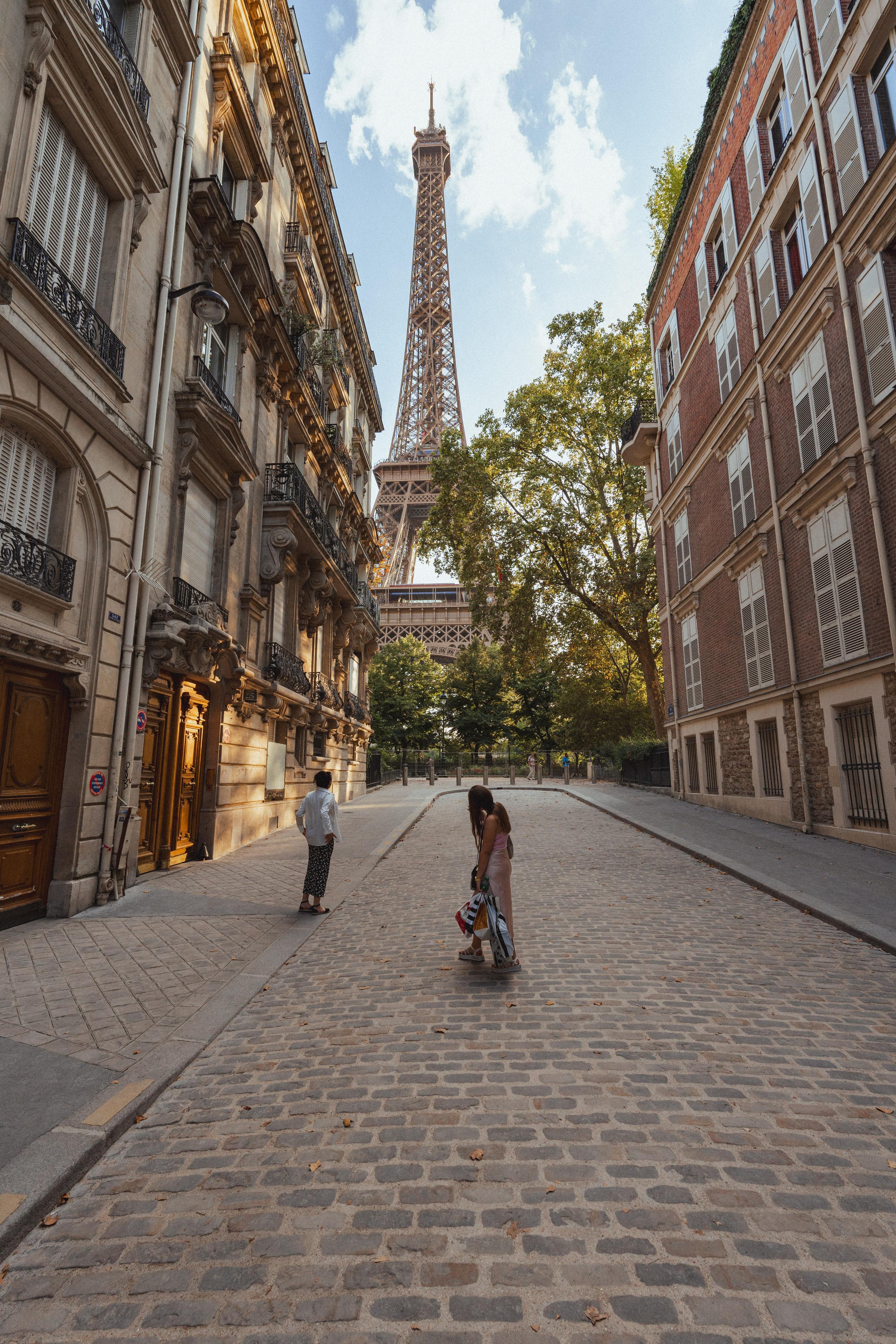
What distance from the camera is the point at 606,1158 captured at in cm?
308

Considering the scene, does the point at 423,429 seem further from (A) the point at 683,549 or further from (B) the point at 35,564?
(B) the point at 35,564

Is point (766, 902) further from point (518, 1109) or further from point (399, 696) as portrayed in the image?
point (399, 696)

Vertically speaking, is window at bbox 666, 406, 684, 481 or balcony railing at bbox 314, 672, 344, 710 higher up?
window at bbox 666, 406, 684, 481

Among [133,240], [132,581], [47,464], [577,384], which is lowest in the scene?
[132,581]

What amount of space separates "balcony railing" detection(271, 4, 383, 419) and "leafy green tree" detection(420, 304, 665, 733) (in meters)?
6.40

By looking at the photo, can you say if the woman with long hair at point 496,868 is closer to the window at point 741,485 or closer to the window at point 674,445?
the window at point 741,485

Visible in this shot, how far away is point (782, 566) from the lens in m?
14.9

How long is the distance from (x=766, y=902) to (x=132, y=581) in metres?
8.78

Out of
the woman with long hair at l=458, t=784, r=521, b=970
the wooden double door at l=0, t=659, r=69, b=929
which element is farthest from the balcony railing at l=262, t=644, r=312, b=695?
the woman with long hair at l=458, t=784, r=521, b=970

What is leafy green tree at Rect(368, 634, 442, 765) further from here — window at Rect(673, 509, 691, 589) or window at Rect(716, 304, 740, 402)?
window at Rect(716, 304, 740, 402)

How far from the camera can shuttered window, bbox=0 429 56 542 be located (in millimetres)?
7008

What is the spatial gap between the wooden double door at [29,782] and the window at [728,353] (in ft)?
55.0

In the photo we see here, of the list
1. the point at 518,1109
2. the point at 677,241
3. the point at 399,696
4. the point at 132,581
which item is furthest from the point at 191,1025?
the point at 399,696

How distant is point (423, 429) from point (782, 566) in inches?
2393
